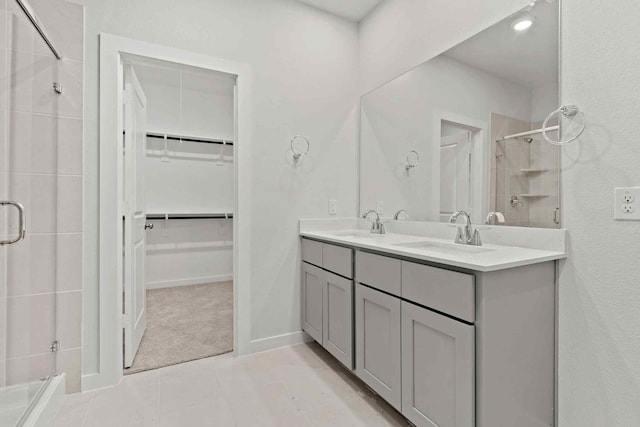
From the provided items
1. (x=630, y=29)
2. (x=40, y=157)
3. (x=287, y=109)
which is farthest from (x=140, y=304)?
(x=630, y=29)

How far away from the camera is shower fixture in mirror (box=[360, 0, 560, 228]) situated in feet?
5.09

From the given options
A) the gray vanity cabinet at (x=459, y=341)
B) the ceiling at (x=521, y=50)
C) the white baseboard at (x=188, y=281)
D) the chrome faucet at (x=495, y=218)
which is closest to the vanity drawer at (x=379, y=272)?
the gray vanity cabinet at (x=459, y=341)

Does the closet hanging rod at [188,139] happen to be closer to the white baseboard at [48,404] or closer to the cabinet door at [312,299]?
the cabinet door at [312,299]

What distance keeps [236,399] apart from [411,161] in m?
1.89

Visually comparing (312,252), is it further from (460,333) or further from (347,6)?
(347,6)

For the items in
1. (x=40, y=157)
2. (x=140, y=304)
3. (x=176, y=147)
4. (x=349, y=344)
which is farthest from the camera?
(x=176, y=147)

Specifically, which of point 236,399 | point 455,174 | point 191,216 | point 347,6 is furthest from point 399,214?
point 191,216

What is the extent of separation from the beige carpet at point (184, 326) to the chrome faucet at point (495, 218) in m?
1.98

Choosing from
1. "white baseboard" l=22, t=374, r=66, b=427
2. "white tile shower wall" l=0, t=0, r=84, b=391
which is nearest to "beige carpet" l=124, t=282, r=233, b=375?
"white baseboard" l=22, t=374, r=66, b=427

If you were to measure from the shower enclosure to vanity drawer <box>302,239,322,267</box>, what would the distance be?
1424mm

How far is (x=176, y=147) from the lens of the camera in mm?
4242

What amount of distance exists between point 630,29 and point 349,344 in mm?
1929

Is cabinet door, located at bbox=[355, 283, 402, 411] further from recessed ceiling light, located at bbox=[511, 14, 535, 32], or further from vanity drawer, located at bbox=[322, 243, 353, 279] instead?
recessed ceiling light, located at bbox=[511, 14, 535, 32]

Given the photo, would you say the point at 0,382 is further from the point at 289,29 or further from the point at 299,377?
the point at 289,29
